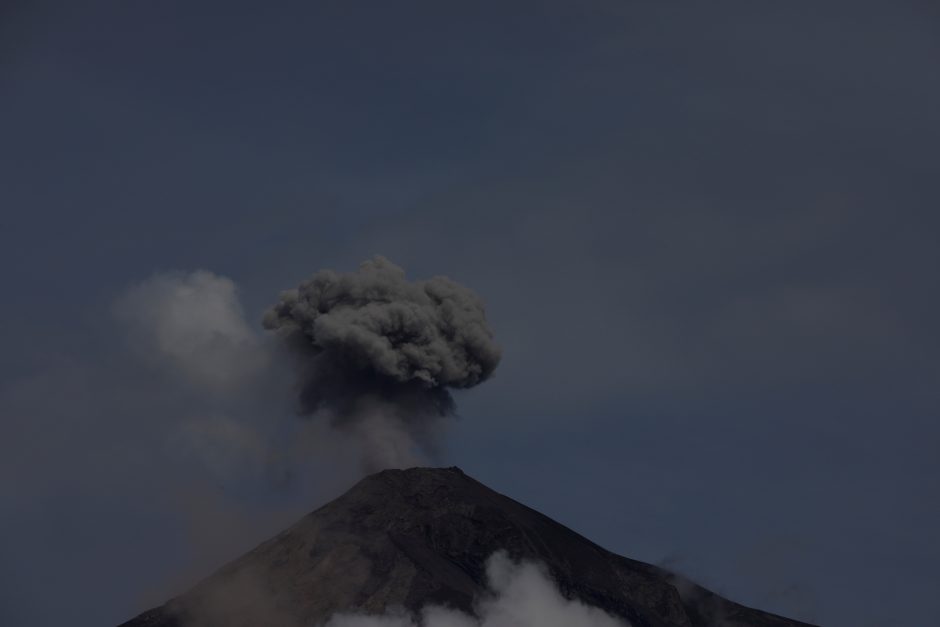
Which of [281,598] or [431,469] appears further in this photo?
[431,469]

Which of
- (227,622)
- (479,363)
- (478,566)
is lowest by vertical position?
(227,622)

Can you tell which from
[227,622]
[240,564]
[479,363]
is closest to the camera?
[227,622]

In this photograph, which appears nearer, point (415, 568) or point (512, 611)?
point (512, 611)

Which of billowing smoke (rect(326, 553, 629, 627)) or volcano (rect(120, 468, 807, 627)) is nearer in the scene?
billowing smoke (rect(326, 553, 629, 627))

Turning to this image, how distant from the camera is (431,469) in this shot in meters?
152

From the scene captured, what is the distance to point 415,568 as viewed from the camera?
140000 millimetres

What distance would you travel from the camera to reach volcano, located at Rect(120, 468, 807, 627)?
137500mm

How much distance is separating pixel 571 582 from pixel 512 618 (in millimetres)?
8218

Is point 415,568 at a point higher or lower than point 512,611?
higher

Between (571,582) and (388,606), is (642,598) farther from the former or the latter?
(388,606)

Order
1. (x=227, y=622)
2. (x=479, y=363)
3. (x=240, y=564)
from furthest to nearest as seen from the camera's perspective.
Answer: (x=479, y=363) → (x=240, y=564) → (x=227, y=622)

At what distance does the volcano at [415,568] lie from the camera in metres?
138

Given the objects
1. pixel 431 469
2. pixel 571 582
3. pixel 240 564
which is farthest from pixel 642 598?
pixel 240 564

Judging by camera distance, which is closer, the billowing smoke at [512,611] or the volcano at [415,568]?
the billowing smoke at [512,611]
